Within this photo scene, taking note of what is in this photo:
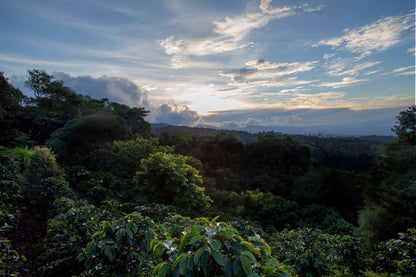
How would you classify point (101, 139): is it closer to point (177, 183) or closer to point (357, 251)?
point (177, 183)

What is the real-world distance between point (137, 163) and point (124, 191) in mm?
3227

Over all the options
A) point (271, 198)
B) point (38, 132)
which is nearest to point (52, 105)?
point (38, 132)

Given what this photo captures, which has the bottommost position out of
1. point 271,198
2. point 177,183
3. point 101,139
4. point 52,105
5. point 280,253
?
point 271,198

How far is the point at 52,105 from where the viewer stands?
20719mm

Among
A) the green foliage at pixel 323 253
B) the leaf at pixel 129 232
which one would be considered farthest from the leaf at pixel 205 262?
the green foliage at pixel 323 253

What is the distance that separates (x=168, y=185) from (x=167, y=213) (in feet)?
8.01

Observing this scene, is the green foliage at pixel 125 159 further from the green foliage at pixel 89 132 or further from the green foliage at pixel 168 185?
the green foliage at pixel 89 132

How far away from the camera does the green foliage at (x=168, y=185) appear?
7078 mm

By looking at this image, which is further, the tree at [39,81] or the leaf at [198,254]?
the tree at [39,81]

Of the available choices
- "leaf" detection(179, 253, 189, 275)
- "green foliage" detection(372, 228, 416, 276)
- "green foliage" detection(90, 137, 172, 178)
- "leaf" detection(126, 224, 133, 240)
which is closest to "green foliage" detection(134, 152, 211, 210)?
"green foliage" detection(90, 137, 172, 178)

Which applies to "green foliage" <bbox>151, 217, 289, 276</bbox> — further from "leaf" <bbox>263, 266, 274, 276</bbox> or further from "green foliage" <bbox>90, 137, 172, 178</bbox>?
"green foliage" <bbox>90, 137, 172, 178</bbox>

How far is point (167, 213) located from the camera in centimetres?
472

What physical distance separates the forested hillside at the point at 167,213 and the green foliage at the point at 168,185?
36mm

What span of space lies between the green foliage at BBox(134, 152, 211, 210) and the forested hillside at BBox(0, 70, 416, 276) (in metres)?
0.04
